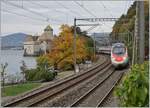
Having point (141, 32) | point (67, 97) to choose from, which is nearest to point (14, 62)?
point (67, 97)

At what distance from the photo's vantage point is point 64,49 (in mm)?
60219


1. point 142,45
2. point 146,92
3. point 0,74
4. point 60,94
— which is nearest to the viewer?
point 146,92

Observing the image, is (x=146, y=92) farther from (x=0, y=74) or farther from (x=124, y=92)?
(x=0, y=74)

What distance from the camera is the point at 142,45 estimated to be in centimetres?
1534

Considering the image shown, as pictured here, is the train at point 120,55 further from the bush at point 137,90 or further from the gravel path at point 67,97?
the bush at point 137,90

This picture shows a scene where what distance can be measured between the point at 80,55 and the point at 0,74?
75.8ft

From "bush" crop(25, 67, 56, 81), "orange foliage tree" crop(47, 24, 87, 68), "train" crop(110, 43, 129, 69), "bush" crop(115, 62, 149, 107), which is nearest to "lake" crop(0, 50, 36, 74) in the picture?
"orange foliage tree" crop(47, 24, 87, 68)

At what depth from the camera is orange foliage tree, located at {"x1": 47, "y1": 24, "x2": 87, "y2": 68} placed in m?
59.3

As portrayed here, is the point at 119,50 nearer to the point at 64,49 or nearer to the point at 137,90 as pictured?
the point at 64,49

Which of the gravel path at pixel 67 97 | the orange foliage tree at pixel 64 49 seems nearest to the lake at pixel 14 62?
the orange foliage tree at pixel 64 49

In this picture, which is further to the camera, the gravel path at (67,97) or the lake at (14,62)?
the lake at (14,62)

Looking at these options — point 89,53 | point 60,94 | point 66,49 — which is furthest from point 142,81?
point 89,53

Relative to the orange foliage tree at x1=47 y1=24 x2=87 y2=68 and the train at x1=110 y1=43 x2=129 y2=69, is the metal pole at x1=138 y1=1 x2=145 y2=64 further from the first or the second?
the orange foliage tree at x1=47 y1=24 x2=87 y2=68

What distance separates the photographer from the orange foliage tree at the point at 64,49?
59.3 meters
